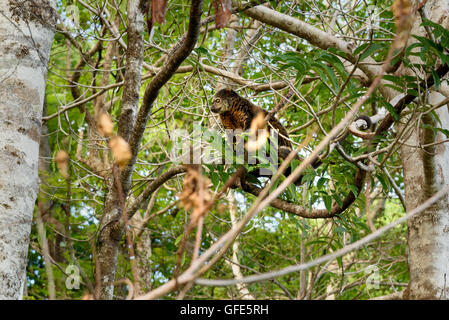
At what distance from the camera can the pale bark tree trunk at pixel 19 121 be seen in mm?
2276

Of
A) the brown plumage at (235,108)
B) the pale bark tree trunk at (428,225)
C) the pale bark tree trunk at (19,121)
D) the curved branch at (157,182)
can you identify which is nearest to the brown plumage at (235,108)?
the brown plumage at (235,108)

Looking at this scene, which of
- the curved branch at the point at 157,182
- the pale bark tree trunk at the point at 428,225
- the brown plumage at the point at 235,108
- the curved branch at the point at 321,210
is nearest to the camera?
the curved branch at the point at 321,210

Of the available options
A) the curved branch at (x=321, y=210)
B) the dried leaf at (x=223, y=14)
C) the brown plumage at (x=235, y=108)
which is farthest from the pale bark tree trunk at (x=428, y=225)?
the dried leaf at (x=223, y=14)

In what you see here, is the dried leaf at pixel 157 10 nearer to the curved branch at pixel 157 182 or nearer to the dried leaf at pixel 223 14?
the dried leaf at pixel 223 14

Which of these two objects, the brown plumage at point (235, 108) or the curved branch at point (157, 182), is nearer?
the curved branch at point (157, 182)

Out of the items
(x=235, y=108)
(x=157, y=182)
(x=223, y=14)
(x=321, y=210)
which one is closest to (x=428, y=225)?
(x=321, y=210)

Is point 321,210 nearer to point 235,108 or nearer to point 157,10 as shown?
point 157,10

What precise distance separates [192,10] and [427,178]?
2.38 m

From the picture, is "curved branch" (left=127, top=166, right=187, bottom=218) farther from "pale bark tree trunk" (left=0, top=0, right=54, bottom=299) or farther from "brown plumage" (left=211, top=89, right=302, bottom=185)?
"brown plumage" (left=211, top=89, right=302, bottom=185)

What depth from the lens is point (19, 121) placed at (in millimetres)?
2479

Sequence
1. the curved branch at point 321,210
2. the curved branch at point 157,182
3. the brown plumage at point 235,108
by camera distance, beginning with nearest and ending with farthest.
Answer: the curved branch at point 321,210
the curved branch at point 157,182
the brown plumage at point 235,108

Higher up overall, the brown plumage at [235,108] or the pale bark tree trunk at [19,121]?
the brown plumage at [235,108]

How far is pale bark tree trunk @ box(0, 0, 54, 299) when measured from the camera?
7.47ft

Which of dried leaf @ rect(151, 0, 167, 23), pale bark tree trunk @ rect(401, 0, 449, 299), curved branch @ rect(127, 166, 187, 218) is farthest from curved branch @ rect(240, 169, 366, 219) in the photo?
dried leaf @ rect(151, 0, 167, 23)
